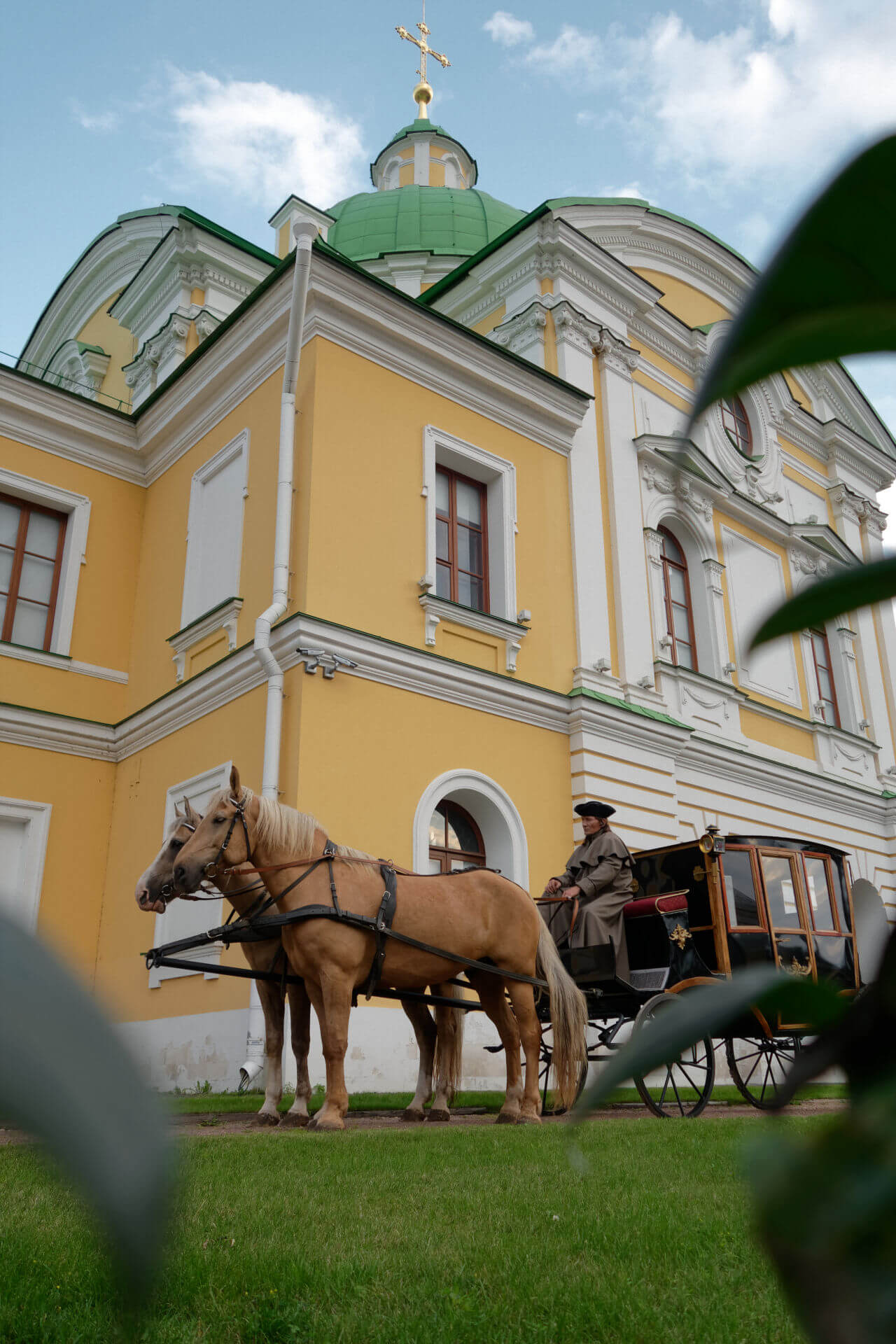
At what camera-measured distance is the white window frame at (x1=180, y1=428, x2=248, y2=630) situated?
38.2 feet

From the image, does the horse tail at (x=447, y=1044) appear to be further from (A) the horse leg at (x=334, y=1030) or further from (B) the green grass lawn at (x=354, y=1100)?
(A) the horse leg at (x=334, y=1030)

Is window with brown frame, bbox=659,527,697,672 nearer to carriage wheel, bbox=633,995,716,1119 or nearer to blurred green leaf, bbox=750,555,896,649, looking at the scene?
carriage wheel, bbox=633,995,716,1119

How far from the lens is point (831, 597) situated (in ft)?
1.34

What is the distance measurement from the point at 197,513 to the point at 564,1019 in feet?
26.3

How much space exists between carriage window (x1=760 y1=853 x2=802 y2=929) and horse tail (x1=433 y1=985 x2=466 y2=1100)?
99.6 inches

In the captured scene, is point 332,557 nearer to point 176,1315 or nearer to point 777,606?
point 176,1315

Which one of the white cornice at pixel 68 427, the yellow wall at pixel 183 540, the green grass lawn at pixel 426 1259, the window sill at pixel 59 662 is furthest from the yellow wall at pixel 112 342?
the green grass lawn at pixel 426 1259

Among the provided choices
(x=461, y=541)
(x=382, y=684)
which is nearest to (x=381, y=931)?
(x=382, y=684)

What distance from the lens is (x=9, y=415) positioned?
12680 millimetres

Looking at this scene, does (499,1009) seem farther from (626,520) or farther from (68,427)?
(68,427)

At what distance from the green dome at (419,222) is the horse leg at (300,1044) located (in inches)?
633

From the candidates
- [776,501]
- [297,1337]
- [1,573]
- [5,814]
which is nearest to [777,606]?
[297,1337]

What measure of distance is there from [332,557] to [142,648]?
12.2 feet

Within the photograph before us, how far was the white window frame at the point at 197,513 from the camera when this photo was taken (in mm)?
11633
